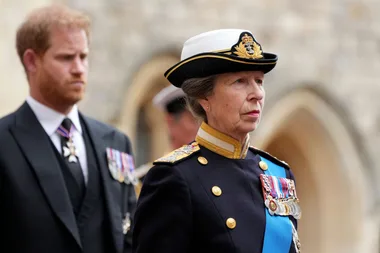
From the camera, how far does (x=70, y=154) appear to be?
3.91 metres

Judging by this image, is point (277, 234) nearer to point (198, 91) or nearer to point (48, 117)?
point (198, 91)

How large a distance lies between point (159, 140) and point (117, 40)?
2.98ft

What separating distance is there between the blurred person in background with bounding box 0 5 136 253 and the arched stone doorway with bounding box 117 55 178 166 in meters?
3.95

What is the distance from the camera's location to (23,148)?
384cm

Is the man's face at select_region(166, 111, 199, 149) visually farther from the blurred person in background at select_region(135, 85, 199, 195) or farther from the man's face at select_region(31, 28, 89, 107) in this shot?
the man's face at select_region(31, 28, 89, 107)

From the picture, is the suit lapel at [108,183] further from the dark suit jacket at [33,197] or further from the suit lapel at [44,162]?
the suit lapel at [44,162]

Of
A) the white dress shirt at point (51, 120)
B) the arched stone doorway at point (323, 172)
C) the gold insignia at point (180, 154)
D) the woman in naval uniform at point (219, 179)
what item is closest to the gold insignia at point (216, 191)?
the woman in naval uniform at point (219, 179)

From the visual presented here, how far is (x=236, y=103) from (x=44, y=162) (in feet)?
3.60

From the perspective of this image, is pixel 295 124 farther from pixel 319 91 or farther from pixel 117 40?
pixel 117 40

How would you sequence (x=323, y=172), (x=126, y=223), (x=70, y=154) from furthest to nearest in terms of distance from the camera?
1. (x=323, y=172)
2. (x=126, y=223)
3. (x=70, y=154)

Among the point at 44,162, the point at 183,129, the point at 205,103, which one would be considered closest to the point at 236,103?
the point at 205,103

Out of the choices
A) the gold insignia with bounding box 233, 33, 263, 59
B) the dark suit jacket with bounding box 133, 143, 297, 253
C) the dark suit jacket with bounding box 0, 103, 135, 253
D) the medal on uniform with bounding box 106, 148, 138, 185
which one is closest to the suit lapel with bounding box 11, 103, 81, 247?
the dark suit jacket with bounding box 0, 103, 135, 253

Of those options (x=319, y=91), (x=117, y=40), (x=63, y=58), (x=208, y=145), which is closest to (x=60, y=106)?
(x=63, y=58)

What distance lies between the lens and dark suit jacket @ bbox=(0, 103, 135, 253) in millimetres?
3709
